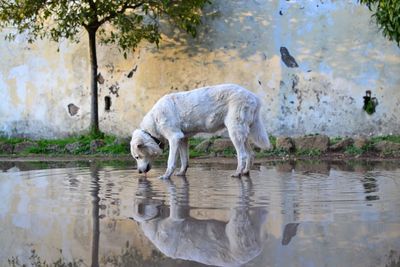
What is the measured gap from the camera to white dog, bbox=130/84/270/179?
990 cm

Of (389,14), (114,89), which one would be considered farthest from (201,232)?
(114,89)

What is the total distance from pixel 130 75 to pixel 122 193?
943 cm

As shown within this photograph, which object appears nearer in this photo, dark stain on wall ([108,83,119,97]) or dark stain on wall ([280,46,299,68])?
dark stain on wall ([280,46,299,68])

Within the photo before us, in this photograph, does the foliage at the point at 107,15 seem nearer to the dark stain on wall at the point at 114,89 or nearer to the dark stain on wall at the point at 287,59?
the dark stain on wall at the point at 114,89

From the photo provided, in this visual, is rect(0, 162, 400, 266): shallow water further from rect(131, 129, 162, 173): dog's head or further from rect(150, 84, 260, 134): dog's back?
rect(150, 84, 260, 134): dog's back

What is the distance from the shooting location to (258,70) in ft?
53.8

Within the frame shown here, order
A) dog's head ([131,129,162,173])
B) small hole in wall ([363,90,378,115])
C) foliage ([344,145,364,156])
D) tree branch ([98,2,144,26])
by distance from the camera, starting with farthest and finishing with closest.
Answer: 1. small hole in wall ([363,90,378,115])
2. tree branch ([98,2,144,26])
3. foliage ([344,145,364,156])
4. dog's head ([131,129,162,173])

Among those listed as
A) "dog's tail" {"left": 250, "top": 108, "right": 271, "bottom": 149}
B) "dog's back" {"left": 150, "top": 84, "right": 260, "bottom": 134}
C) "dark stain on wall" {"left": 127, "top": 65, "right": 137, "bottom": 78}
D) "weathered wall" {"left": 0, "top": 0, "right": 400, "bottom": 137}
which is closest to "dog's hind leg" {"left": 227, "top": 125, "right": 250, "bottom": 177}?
"dog's back" {"left": 150, "top": 84, "right": 260, "bottom": 134}

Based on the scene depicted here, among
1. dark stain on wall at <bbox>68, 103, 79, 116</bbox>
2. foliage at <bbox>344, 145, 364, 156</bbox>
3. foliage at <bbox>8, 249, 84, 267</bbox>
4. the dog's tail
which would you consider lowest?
foliage at <bbox>8, 249, 84, 267</bbox>

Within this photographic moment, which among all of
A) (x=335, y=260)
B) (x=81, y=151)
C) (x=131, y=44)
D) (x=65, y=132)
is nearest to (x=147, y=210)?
(x=335, y=260)

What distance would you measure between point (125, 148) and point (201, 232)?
9.38 meters

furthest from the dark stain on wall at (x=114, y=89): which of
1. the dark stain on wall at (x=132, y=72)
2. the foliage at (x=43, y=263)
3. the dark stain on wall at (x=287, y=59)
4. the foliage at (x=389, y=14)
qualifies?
the foliage at (x=43, y=263)

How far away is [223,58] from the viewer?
16.6 meters

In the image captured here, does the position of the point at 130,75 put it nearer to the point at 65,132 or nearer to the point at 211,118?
the point at 65,132
